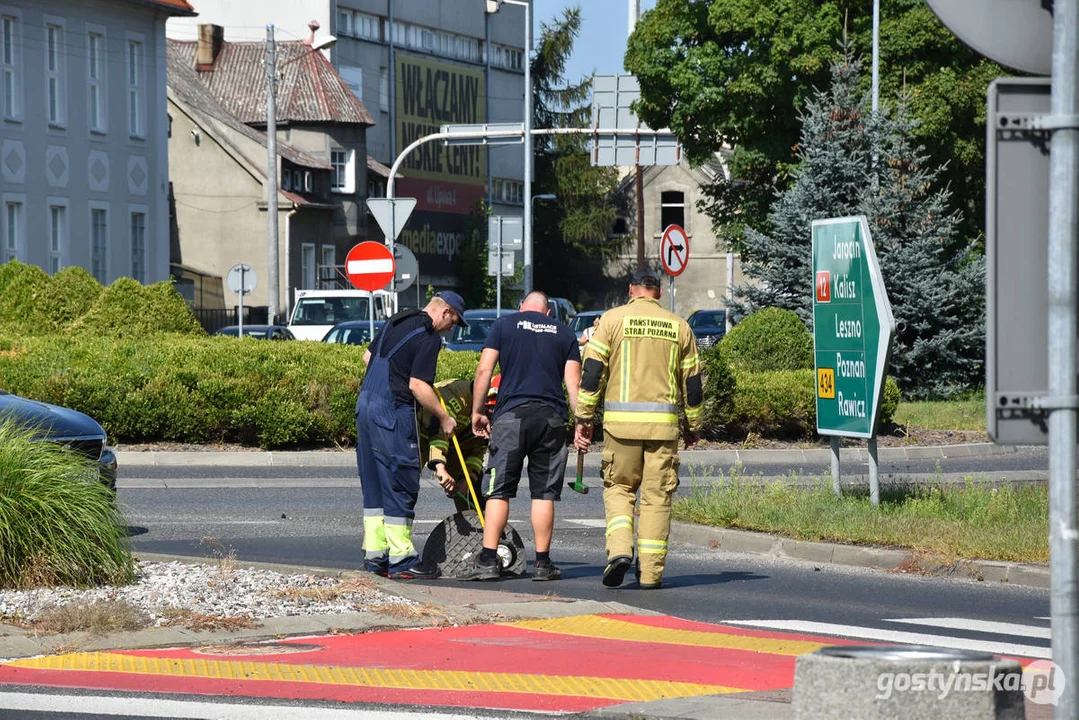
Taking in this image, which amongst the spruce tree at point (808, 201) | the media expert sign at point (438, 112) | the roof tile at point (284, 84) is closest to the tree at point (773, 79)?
the spruce tree at point (808, 201)

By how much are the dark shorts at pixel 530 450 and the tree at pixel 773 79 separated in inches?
1110

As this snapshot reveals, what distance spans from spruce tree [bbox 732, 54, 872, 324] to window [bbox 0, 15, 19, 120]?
21.0 meters

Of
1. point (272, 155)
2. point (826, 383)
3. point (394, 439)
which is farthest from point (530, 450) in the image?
point (272, 155)

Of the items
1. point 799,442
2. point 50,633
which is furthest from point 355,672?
point 799,442

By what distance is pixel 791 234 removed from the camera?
32000 millimetres

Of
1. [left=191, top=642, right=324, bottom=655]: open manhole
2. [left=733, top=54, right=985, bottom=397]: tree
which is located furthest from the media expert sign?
[left=191, top=642, right=324, bottom=655]: open manhole

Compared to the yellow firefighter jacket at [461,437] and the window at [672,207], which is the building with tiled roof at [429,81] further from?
the yellow firefighter jacket at [461,437]

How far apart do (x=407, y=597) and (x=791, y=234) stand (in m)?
23.7

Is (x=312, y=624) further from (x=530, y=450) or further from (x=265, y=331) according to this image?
(x=265, y=331)

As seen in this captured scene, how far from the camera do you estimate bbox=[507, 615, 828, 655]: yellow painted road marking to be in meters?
7.99

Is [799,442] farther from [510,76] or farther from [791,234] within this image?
[510,76]

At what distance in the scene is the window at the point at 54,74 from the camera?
4528 centimetres

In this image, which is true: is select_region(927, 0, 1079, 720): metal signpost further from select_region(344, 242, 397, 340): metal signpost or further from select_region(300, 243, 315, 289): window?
select_region(300, 243, 315, 289): window

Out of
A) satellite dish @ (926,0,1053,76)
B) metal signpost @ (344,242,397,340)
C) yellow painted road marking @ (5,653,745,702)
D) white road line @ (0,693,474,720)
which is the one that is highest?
satellite dish @ (926,0,1053,76)
